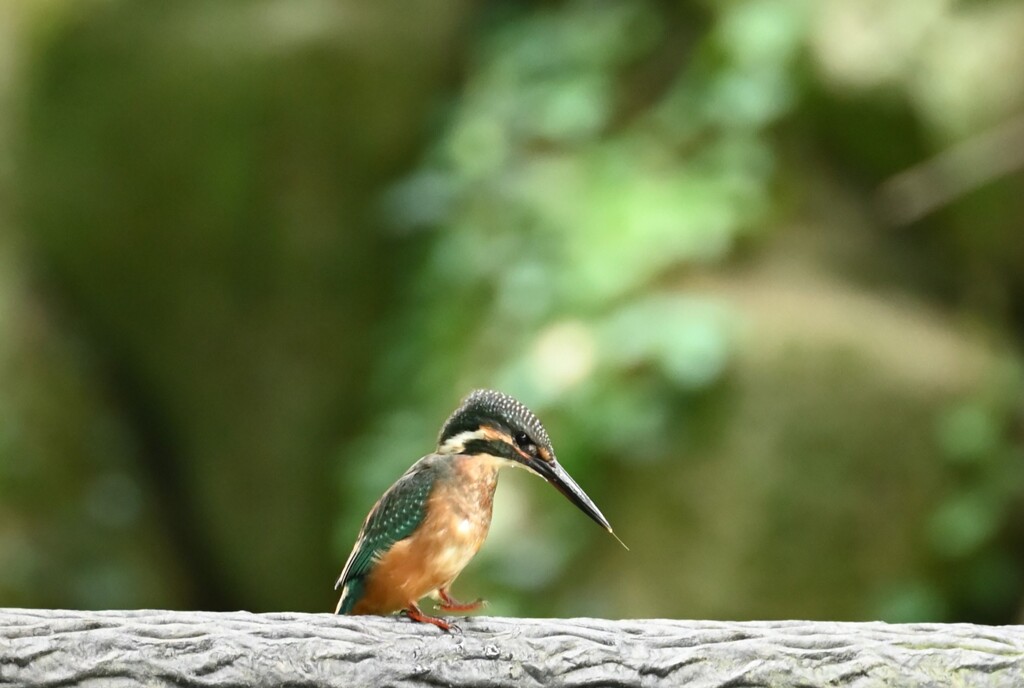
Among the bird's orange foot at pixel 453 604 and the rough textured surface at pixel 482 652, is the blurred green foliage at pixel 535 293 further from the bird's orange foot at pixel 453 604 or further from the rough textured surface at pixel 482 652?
the rough textured surface at pixel 482 652

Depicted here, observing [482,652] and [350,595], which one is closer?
[482,652]

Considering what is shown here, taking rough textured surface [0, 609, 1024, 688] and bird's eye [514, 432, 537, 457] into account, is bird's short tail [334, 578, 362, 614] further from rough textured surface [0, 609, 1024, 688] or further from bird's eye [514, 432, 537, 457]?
bird's eye [514, 432, 537, 457]

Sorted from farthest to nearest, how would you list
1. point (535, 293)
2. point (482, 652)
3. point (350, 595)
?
point (535, 293) < point (350, 595) < point (482, 652)

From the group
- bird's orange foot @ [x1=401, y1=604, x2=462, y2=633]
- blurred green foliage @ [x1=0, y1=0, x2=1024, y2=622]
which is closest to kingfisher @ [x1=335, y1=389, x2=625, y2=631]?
bird's orange foot @ [x1=401, y1=604, x2=462, y2=633]

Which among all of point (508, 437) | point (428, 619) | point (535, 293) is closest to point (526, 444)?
Answer: point (508, 437)

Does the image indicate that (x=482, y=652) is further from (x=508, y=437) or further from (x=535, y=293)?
(x=535, y=293)

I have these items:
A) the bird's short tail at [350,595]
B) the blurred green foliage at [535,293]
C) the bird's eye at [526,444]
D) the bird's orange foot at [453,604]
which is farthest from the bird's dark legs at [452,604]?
the blurred green foliage at [535,293]

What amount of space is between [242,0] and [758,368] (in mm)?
2984

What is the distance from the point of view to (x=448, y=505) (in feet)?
7.13

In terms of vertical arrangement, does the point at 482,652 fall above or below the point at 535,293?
below

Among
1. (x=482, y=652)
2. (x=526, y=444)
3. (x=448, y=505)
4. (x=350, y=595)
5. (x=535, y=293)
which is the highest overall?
(x=535, y=293)

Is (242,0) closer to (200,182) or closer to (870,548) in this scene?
(200,182)

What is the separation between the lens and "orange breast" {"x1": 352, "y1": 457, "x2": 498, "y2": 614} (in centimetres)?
217

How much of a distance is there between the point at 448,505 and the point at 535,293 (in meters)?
2.64
